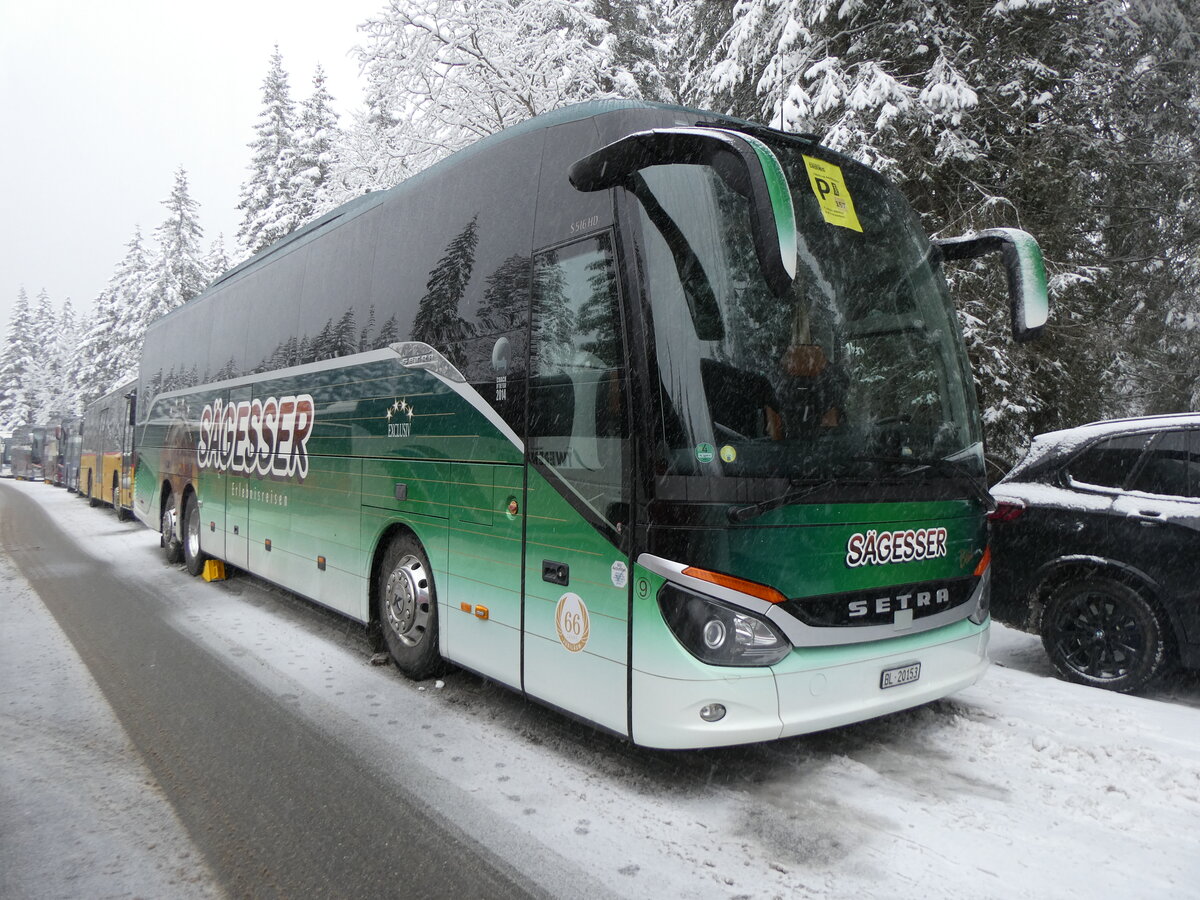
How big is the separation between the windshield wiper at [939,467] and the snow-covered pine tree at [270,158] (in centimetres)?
3479

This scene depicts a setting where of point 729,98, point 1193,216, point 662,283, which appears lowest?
point 662,283

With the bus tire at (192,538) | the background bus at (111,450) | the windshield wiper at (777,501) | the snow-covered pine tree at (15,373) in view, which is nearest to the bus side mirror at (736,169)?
the windshield wiper at (777,501)

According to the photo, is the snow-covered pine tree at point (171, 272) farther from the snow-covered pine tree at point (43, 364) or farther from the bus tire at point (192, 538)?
the bus tire at point (192, 538)

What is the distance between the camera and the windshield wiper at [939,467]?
12.9 ft

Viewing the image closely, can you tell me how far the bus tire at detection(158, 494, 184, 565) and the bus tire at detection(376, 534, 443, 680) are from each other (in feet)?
22.9

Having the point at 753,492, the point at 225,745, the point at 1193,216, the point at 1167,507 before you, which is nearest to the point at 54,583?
the point at 225,745

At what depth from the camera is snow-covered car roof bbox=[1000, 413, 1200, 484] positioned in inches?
214

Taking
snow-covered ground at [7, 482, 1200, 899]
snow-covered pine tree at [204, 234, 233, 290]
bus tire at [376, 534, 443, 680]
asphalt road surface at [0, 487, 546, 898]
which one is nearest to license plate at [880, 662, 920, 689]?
snow-covered ground at [7, 482, 1200, 899]

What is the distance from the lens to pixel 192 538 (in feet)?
35.4

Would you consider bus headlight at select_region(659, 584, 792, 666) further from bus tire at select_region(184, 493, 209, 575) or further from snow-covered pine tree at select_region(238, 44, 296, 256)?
snow-covered pine tree at select_region(238, 44, 296, 256)

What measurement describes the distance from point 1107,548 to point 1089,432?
93 centimetres

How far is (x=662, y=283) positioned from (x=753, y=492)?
104cm

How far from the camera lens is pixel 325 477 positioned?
6891 millimetres

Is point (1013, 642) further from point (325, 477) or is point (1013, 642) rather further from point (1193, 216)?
point (1193, 216)
